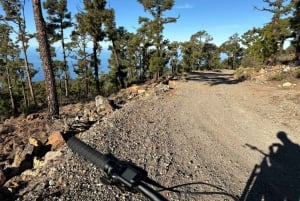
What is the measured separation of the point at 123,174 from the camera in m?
1.35

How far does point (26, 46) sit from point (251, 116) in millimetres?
21092

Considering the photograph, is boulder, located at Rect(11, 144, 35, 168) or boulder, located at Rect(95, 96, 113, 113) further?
boulder, located at Rect(95, 96, 113, 113)

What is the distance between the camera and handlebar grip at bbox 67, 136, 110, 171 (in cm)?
147

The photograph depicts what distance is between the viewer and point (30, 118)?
12.3m

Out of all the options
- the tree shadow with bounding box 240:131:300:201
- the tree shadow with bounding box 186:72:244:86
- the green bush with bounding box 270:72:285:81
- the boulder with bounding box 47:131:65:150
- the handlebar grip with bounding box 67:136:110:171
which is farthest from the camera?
the tree shadow with bounding box 186:72:244:86

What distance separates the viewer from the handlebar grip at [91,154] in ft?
4.82

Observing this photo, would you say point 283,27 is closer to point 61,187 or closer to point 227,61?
point 61,187

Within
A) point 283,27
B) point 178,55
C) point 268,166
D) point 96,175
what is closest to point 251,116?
point 268,166

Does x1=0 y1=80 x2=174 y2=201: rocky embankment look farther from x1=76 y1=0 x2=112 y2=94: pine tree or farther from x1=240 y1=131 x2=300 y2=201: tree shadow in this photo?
x1=76 y1=0 x2=112 y2=94: pine tree

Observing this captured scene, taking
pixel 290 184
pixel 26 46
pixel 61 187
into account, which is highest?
pixel 26 46

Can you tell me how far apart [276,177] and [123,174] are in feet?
19.4

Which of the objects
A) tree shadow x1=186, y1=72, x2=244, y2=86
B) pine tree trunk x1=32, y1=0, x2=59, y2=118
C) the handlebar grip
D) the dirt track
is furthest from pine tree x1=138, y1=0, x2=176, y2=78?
the handlebar grip

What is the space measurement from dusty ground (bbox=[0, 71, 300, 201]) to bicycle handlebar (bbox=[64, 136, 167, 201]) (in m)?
1.36

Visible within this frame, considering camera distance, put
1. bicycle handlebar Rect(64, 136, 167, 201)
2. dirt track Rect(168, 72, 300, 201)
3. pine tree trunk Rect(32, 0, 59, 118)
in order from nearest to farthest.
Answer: bicycle handlebar Rect(64, 136, 167, 201) → dirt track Rect(168, 72, 300, 201) → pine tree trunk Rect(32, 0, 59, 118)
